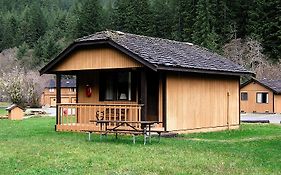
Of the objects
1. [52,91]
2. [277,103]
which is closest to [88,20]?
[52,91]

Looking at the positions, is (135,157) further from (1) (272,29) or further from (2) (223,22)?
(2) (223,22)

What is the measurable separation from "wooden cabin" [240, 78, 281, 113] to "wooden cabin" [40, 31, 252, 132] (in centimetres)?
2503

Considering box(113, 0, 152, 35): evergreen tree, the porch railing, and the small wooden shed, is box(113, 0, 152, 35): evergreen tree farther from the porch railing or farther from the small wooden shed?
the porch railing

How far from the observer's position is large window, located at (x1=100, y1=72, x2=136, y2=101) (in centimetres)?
2234

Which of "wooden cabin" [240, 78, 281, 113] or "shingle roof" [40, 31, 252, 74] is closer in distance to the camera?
"shingle roof" [40, 31, 252, 74]

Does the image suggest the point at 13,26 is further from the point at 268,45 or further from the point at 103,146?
the point at 103,146

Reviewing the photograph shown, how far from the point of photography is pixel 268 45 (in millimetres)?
63312

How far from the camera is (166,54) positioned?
21.9m

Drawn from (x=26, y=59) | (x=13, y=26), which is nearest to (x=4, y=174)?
(x=26, y=59)

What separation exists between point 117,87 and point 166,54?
8.91ft

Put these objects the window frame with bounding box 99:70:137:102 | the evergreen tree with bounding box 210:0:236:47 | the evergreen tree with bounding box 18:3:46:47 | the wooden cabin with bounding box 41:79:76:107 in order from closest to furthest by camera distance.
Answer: the window frame with bounding box 99:70:137:102, the evergreen tree with bounding box 210:0:236:47, the wooden cabin with bounding box 41:79:76:107, the evergreen tree with bounding box 18:3:46:47

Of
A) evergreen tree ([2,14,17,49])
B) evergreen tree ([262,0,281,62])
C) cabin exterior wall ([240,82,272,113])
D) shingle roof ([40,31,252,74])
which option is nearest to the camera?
shingle roof ([40,31,252,74])


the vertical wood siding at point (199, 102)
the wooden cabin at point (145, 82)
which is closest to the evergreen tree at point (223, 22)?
the vertical wood siding at point (199, 102)

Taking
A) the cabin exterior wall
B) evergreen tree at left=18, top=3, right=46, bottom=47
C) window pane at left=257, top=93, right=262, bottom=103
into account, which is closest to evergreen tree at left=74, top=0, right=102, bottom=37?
evergreen tree at left=18, top=3, right=46, bottom=47
